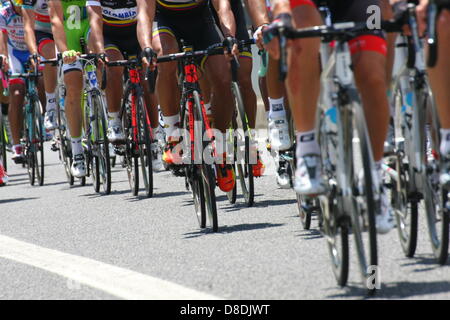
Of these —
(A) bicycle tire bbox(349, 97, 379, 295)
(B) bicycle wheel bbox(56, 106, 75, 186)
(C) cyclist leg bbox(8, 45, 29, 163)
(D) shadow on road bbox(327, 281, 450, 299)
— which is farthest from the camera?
(C) cyclist leg bbox(8, 45, 29, 163)

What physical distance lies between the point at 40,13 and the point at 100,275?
22.7ft

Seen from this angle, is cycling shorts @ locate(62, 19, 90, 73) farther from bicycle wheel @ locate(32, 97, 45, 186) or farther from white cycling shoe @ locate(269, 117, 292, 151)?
white cycling shoe @ locate(269, 117, 292, 151)

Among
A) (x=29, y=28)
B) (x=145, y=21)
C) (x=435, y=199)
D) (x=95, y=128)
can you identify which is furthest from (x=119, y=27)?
(x=435, y=199)

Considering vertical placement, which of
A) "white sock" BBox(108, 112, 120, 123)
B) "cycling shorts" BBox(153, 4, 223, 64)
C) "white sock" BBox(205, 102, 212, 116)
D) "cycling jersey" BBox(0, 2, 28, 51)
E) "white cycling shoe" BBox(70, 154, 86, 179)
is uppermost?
"cycling jersey" BBox(0, 2, 28, 51)

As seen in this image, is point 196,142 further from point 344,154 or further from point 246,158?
point 344,154

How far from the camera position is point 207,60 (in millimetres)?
7949

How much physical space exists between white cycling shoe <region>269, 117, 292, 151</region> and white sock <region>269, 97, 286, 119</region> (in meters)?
0.03

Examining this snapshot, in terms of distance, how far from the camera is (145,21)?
7.64 metres

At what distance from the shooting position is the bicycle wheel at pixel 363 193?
4.41 meters

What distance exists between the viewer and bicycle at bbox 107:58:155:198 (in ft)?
31.2

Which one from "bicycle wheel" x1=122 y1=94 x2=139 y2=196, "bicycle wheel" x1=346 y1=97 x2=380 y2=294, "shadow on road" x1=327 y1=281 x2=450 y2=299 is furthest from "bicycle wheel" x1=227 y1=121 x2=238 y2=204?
"bicycle wheel" x1=346 y1=97 x2=380 y2=294

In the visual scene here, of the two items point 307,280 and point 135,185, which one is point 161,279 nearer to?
point 307,280

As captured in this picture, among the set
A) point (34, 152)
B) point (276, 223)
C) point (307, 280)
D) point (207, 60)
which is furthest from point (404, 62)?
point (34, 152)

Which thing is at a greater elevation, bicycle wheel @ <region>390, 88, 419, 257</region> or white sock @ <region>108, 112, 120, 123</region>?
white sock @ <region>108, 112, 120, 123</region>
